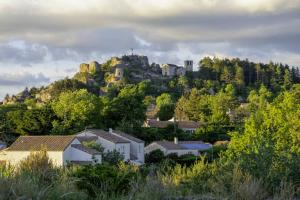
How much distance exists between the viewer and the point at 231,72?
17062 centimetres

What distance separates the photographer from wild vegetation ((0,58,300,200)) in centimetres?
920

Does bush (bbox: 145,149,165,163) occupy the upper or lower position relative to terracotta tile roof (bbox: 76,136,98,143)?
lower

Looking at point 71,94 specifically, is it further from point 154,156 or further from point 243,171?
point 243,171

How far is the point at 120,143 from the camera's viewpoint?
189ft

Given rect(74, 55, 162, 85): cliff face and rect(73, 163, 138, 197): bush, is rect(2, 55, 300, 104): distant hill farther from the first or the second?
rect(73, 163, 138, 197): bush

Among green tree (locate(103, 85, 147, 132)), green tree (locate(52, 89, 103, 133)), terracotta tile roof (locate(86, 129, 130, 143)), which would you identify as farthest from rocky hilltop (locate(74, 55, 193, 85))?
terracotta tile roof (locate(86, 129, 130, 143))

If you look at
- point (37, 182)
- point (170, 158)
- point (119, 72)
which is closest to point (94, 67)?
point (119, 72)

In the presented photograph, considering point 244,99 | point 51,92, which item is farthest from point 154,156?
point 244,99

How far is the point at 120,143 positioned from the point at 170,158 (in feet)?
19.0

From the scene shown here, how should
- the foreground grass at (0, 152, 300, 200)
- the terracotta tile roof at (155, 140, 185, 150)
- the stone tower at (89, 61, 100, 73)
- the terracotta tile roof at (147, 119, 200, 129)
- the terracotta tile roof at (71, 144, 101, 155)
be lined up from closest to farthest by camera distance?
1. the foreground grass at (0, 152, 300, 200)
2. the terracotta tile roof at (71, 144, 101, 155)
3. the terracotta tile roof at (155, 140, 185, 150)
4. the terracotta tile roof at (147, 119, 200, 129)
5. the stone tower at (89, 61, 100, 73)

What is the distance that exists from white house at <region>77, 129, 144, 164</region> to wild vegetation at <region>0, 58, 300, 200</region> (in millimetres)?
2020

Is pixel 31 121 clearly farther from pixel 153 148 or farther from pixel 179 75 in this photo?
pixel 179 75

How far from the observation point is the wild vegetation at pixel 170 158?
9.20m

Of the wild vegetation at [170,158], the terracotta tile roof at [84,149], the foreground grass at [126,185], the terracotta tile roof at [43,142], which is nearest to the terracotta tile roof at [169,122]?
the wild vegetation at [170,158]
